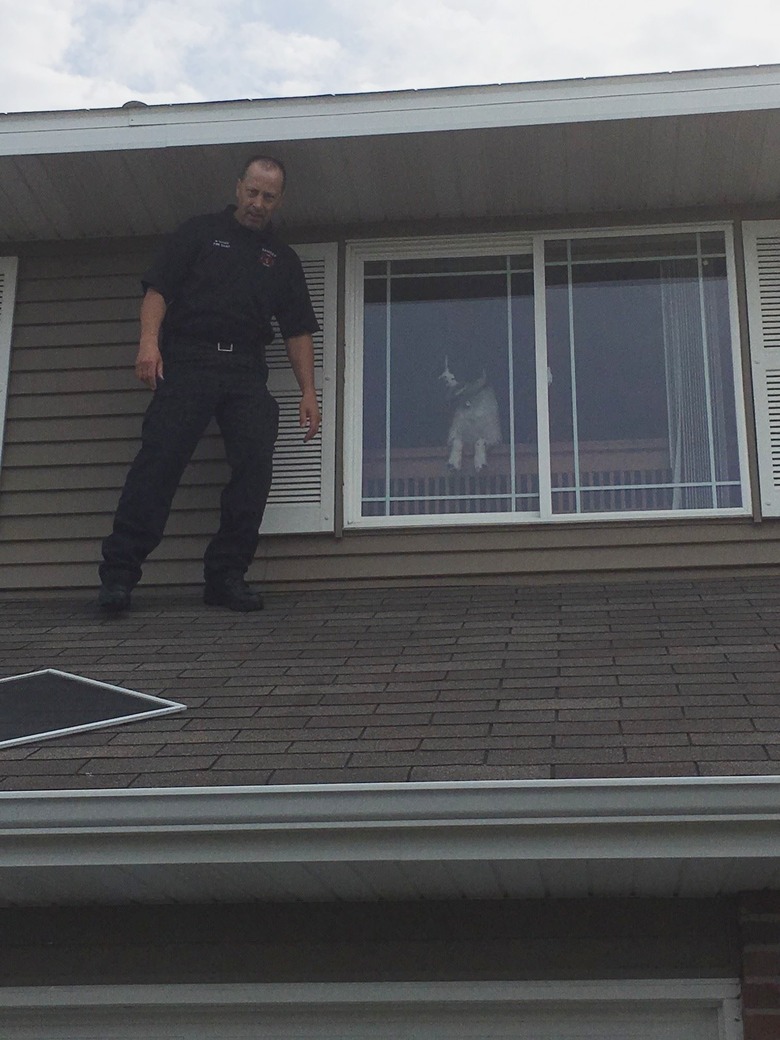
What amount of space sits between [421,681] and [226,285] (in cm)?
212

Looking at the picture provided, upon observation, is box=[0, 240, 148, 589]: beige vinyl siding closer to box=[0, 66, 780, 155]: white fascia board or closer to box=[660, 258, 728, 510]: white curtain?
box=[0, 66, 780, 155]: white fascia board

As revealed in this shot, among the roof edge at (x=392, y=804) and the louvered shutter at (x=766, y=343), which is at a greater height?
the louvered shutter at (x=766, y=343)

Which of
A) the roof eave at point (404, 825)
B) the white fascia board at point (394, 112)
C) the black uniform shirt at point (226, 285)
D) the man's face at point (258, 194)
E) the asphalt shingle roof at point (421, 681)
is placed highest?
the white fascia board at point (394, 112)

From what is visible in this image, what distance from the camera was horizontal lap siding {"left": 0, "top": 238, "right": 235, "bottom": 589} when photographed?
580 cm

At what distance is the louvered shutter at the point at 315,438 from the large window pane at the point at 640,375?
3.03 feet

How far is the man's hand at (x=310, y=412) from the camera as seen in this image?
568 cm

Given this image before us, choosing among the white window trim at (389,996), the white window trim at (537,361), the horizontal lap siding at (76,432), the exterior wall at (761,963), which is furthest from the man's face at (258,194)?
the exterior wall at (761,963)

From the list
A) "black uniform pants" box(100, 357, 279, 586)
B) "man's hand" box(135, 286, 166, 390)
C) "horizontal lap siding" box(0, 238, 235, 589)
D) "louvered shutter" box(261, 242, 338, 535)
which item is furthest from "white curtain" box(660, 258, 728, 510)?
"man's hand" box(135, 286, 166, 390)

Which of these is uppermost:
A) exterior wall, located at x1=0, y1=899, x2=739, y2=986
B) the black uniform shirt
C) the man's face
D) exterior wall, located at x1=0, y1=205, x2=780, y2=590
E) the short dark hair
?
the short dark hair

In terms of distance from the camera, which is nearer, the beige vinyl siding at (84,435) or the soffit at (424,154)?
the soffit at (424,154)

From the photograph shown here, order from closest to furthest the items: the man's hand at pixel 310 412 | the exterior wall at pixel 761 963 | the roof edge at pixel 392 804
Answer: the roof edge at pixel 392 804
the exterior wall at pixel 761 963
the man's hand at pixel 310 412

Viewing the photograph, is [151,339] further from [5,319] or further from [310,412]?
[5,319]

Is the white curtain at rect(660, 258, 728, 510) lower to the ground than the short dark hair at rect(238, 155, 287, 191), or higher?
lower

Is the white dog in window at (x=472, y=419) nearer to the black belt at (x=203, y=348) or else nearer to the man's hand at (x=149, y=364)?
the black belt at (x=203, y=348)
